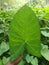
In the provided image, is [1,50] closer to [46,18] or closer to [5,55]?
[5,55]

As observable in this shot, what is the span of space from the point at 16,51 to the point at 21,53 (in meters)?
0.02

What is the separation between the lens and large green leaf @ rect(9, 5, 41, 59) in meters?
0.95

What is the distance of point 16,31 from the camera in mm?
→ 966

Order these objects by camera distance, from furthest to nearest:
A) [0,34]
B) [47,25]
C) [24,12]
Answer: [47,25] → [0,34] → [24,12]

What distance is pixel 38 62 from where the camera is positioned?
3.40ft

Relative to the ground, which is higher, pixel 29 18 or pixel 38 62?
pixel 29 18

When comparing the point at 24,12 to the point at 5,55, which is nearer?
the point at 24,12

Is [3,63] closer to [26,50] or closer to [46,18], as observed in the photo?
[26,50]

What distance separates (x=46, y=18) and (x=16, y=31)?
457mm

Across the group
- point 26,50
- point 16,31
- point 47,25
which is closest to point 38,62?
point 26,50

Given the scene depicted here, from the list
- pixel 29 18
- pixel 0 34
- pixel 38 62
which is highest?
pixel 29 18

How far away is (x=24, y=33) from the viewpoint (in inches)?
38.2

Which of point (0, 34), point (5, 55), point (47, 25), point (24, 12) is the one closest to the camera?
point (24, 12)

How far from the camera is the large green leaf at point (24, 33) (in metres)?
0.95
